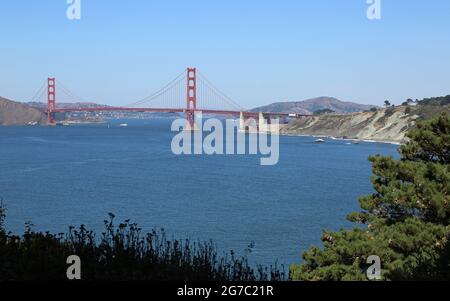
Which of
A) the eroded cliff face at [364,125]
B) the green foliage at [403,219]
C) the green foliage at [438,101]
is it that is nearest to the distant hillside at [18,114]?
the eroded cliff face at [364,125]

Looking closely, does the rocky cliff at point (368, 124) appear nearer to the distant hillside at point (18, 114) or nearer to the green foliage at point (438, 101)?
the green foliage at point (438, 101)

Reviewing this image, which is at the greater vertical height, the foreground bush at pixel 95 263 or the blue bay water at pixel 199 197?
the foreground bush at pixel 95 263

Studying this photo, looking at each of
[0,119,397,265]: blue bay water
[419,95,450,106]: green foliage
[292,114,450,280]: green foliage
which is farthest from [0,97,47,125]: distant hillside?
[292,114,450,280]: green foliage

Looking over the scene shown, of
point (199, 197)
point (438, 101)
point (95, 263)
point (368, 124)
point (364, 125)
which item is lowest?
point (199, 197)

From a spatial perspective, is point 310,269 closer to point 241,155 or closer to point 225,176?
point 225,176

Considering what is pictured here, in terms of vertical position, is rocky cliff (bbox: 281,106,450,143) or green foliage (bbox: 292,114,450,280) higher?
rocky cliff (bbox: 281,106,450,143)

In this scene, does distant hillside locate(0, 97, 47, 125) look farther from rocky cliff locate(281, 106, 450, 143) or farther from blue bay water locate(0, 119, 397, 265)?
blue bay water locate(0, 119, 397, 265)

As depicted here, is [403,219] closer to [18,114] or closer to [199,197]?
[199,197]

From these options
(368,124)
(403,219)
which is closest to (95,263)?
(403,219)
